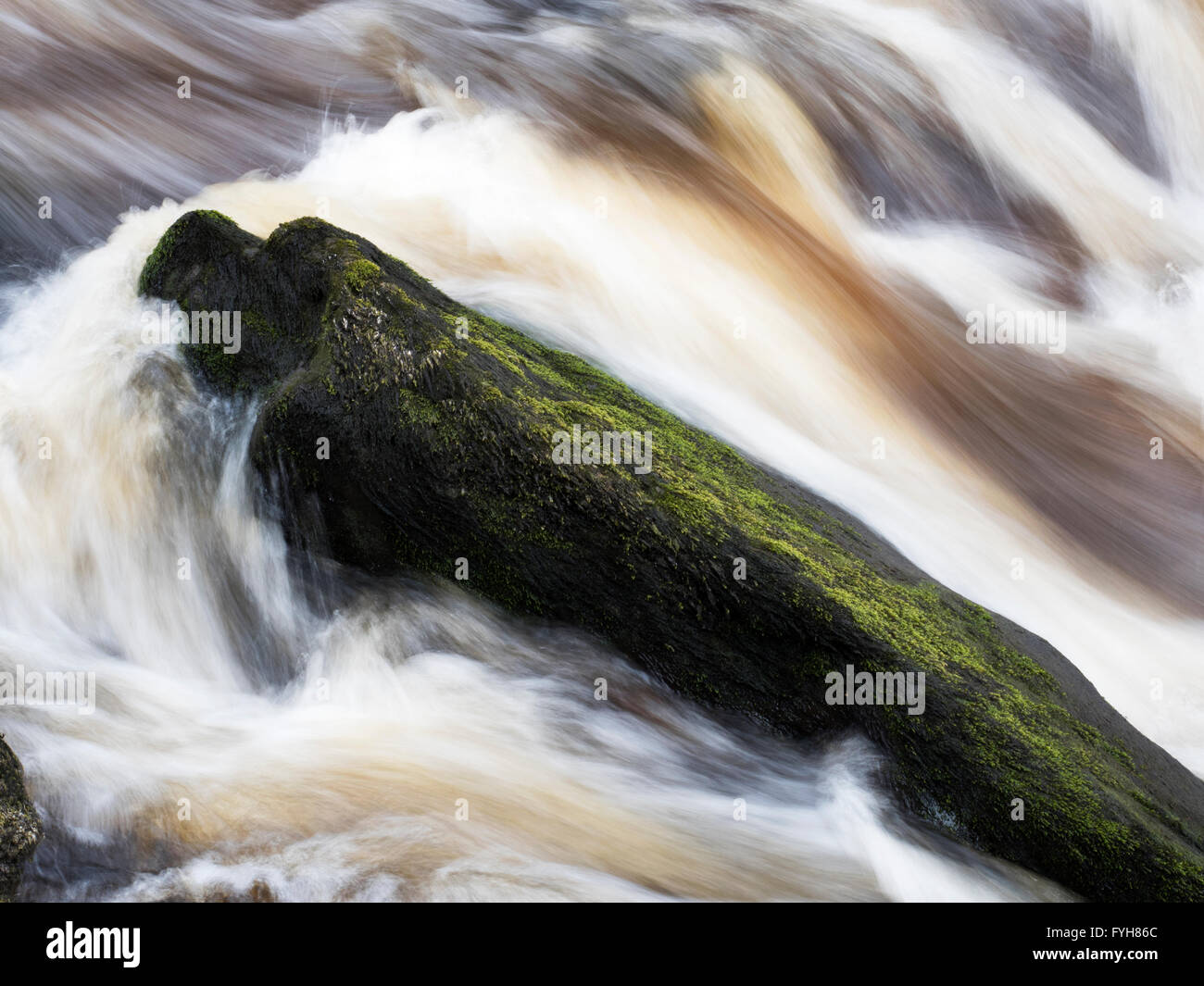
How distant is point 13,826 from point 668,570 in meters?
2.79

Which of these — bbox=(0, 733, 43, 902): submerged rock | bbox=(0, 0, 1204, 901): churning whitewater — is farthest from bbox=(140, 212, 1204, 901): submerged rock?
bbox=(0, 733, 43, 902): submerged rock

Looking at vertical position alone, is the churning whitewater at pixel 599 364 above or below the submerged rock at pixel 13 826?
above

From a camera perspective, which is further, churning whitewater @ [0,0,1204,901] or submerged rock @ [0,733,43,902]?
churning whitewater @ [0,0,1204,901]

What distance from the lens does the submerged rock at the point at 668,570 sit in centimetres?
504

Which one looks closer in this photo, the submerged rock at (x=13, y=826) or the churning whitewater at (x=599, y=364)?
the submerged rock at (x=13, y=826)

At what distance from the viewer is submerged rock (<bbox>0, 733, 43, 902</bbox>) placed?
4301 millimetres

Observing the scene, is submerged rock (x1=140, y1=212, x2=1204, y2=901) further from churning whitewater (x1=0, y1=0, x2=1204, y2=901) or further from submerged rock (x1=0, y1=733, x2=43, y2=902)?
submerged rock (x1=0, y1=733, x2=43, y2=902)

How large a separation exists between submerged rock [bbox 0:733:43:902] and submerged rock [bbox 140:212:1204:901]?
1.64 meters

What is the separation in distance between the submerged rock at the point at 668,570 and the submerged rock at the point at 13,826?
1.64 meters

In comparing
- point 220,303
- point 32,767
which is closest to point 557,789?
point 32,767

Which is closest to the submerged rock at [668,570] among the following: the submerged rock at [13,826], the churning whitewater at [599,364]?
the churning whitewater at [599,364]

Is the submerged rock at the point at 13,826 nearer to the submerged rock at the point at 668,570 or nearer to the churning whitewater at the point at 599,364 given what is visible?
the churning whitewater at the point at 599,364

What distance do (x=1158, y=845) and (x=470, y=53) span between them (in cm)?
777

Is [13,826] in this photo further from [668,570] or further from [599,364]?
[599,364]
